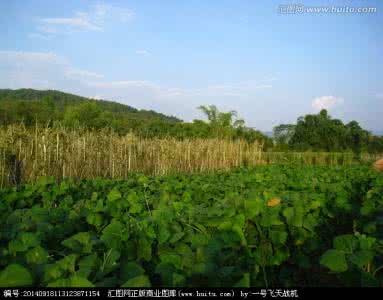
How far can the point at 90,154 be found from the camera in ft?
33.4

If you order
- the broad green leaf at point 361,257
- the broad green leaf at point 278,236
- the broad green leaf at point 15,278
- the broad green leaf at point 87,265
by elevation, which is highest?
the broad green leaf at point 15,278

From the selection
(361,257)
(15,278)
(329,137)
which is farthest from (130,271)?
(329,137)

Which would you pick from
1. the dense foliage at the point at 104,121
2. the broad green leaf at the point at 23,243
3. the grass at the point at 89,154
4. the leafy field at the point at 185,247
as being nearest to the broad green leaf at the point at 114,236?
the leafy field at the point at 185,247

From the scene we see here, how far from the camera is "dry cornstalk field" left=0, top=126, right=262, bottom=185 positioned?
8430 mm

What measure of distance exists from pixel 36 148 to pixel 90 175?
209cm

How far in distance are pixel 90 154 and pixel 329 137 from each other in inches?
1538

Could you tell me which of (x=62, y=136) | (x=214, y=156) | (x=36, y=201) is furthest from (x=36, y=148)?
(x=214, y=156)

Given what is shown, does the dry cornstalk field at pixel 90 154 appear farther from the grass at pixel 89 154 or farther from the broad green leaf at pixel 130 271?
the broad green leaf at pixel 130 271

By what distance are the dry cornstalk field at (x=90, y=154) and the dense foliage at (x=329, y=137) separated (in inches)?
1128

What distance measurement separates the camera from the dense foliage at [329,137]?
140ft

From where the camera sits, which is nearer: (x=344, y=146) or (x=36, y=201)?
(x=36, y=201)

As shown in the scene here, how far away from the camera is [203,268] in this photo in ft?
5.14

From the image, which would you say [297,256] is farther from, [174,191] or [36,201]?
[36,201]

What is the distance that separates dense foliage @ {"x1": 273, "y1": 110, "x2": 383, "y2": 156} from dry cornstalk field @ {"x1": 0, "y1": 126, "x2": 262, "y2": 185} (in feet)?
94.0
